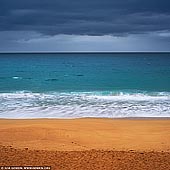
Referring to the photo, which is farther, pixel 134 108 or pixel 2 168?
pixel 134 108

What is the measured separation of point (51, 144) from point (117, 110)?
30.0 ft

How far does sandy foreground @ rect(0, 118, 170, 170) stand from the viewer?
22.0 feet

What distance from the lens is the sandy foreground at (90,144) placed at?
671 cm

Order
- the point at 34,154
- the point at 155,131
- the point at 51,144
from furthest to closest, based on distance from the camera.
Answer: the point at 155,131, the point at 51,144, the point at 34,154

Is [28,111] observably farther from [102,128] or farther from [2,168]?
[2,168]

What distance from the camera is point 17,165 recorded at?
647 centimetres

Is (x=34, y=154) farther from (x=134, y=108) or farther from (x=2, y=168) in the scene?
(x=134, y=108)

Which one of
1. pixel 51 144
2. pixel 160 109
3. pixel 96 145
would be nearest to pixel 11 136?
pixel 51 144

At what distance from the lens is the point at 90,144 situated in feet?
32.1

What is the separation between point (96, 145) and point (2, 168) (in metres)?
3.96

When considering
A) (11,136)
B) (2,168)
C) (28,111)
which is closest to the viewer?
(2,168)

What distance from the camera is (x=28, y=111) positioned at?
17875 millimetres

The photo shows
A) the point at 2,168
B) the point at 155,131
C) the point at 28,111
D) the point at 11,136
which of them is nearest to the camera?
the point at 2,168

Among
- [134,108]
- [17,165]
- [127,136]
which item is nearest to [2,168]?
[17,165]
